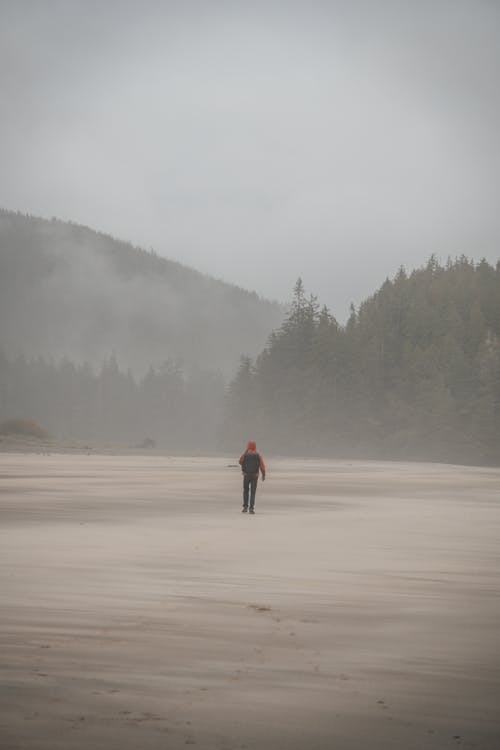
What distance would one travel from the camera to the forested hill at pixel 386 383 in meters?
124

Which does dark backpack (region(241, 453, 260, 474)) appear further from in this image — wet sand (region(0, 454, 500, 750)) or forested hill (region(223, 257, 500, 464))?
forested hill (region(223, 257, 500, 464))

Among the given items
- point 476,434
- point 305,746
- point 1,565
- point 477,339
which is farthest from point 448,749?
point 477,339

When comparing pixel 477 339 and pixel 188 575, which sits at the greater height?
pixel 477 339

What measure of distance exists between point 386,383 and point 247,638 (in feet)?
434

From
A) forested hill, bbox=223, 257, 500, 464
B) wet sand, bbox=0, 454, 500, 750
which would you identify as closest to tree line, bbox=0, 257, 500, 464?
forested hill, bbox=223, 257, 500, 464

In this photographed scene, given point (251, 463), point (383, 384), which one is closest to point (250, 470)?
point (251, 463)

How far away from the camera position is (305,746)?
585 centimetres

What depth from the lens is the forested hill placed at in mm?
124375

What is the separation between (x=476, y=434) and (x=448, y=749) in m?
119

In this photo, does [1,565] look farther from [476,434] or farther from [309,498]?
[476,434]

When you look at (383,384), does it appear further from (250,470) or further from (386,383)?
(250,470)

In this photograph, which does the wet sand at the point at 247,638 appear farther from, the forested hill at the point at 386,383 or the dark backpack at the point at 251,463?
the forested hill at the point at 386,383

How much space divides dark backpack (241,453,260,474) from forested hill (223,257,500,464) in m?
97.9

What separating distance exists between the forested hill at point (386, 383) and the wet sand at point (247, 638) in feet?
348
